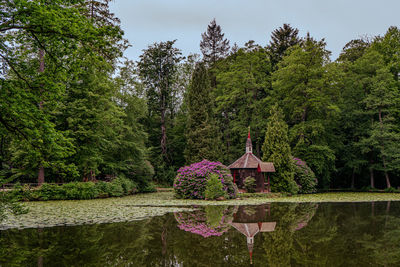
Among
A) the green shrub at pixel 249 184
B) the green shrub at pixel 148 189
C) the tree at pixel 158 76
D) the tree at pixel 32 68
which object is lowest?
the green shrub at pixel 148 189

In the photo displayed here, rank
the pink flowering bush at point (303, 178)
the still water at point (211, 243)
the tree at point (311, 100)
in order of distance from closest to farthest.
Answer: the still water at point (211, 243) < the pink flowering bush at point (303, 178) < the tree at point (311, 100)

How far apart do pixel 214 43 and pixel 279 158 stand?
21256mm

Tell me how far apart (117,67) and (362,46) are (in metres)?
26.8

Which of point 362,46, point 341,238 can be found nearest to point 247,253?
point 341,238

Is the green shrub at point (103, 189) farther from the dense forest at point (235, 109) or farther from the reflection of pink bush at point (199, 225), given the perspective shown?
the reflection of pink bush at point (199, 225)

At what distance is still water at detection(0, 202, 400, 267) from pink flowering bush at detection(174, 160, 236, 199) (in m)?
8.27

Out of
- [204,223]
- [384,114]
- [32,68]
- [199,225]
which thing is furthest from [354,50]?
[32,68]

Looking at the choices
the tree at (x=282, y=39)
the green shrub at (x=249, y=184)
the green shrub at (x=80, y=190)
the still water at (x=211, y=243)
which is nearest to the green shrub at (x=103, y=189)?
the green shrub at (x=80, y=190)

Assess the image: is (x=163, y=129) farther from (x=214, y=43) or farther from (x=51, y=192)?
(x=51, y=192)

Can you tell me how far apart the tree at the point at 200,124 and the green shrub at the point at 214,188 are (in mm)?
10810

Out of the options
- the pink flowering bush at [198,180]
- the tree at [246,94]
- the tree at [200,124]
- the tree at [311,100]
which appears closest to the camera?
the pink flowering bush at [198,180]

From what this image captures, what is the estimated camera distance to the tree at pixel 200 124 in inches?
1148

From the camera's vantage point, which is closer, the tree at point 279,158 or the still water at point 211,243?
the still water at point 211,243

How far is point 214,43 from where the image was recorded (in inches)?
1491
